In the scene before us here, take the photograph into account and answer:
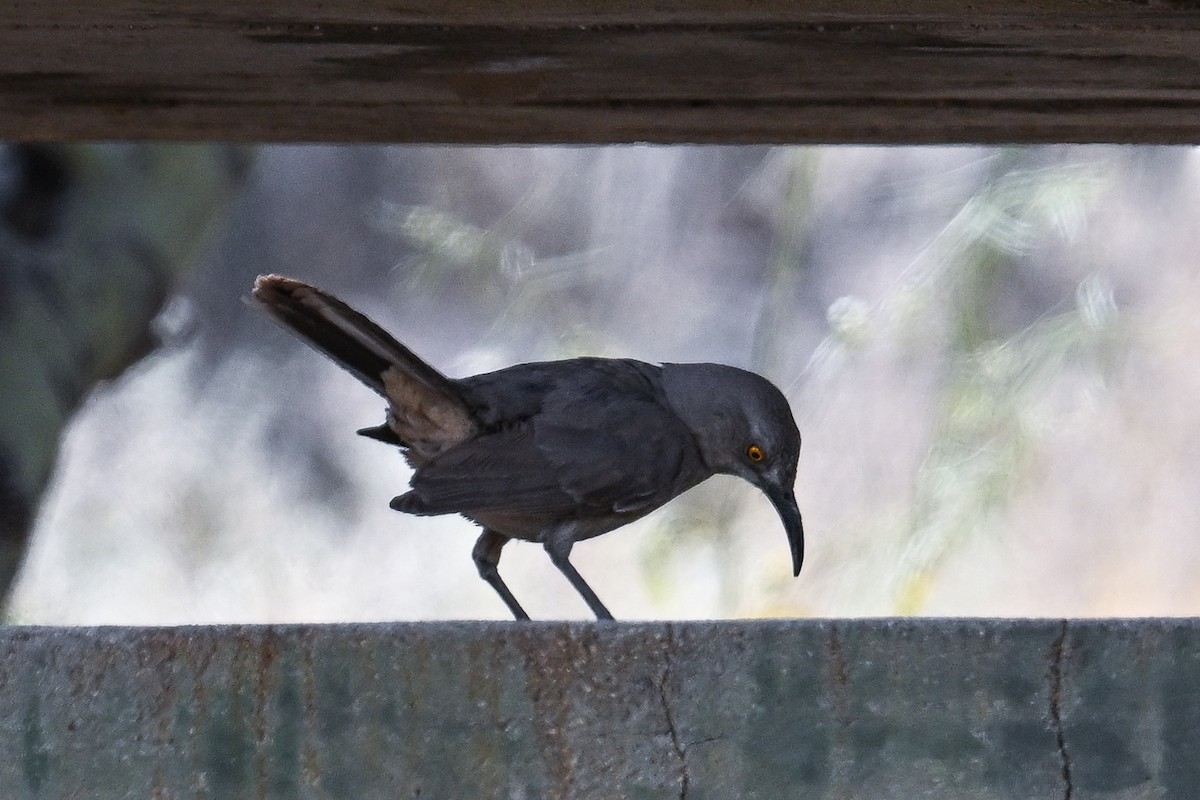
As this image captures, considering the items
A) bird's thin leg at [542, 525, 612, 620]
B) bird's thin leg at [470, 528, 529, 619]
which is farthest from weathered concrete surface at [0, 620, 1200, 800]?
bird's thin leg at [470, 528, 529, 619]

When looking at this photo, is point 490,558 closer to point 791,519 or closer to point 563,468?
point 563,468

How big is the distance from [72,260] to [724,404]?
2.28m

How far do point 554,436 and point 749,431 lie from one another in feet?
1.37

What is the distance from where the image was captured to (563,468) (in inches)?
122

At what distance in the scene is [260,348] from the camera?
680 cm

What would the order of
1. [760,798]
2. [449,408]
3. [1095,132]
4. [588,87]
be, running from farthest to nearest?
1. [449,408]
2. [1095,132]
3. [588,87]
4. [760,798]

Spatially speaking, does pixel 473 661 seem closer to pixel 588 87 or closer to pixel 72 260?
pixel 588 87

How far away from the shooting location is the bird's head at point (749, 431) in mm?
3248

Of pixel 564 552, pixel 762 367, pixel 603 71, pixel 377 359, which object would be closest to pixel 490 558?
pixel 564 552

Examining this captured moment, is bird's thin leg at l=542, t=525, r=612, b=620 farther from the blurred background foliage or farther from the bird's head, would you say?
the blurred background foliage

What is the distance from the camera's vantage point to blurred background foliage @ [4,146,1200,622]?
540 cm

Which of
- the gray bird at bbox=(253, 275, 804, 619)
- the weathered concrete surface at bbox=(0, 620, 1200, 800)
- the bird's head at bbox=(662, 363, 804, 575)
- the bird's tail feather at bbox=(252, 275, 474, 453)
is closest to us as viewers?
the weathered concrete surface at bbox=(0, 620, 1200, 800)

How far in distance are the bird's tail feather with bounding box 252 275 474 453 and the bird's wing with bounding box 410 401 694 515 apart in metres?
0.10

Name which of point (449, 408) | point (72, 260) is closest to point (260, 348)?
point (72, 260)
